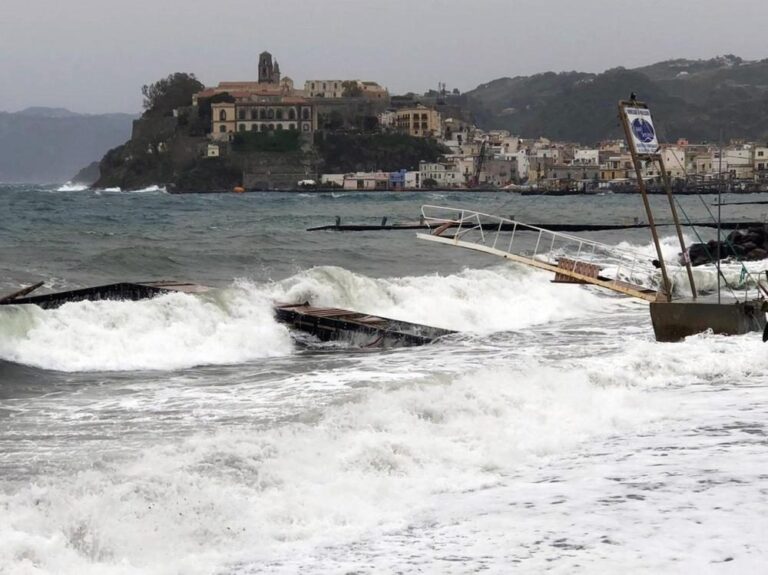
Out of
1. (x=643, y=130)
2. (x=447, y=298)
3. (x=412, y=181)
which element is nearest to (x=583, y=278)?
(x=643, y=130)

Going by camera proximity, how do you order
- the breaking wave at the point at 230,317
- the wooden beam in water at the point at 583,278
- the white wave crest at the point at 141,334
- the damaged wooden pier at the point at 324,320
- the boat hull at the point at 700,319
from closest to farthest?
the white wave crest at the point at 141,334 < the breaking wave at the point at 230,317 < the boat hull at the point at 700,319 < the damaged wooden pier at the point at 324,320 < the wooden beam in water at the point at 583,278

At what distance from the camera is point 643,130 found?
21625mm

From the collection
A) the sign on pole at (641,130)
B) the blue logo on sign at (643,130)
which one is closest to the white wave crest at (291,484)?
the sign on pole at (641,130)

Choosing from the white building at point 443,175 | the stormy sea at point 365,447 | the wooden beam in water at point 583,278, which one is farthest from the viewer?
the white building at point 443,175

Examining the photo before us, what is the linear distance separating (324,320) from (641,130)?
677cm

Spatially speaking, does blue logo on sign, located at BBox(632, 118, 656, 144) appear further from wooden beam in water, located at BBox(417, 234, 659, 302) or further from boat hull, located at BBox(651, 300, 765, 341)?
boat hull, located at BBox(651, 300, 765, 341)

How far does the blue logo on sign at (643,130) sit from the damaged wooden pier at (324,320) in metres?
5.08

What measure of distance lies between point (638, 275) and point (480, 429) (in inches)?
907

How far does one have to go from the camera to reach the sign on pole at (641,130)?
21.2 m

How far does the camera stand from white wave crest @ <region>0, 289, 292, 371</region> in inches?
762

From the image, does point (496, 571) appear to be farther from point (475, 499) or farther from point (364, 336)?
point (364, 336)

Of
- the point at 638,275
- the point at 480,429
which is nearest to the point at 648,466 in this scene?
the point at 480,429

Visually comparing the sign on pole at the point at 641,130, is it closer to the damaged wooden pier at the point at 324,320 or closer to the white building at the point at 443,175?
the damaged wooden pier at the point at 324,320

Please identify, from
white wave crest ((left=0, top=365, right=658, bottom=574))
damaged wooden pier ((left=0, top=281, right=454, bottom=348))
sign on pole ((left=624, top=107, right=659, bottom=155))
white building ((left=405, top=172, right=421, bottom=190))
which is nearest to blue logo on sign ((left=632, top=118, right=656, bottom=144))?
sign on pole ((left=624, top=107, right=659, bottom=155))
